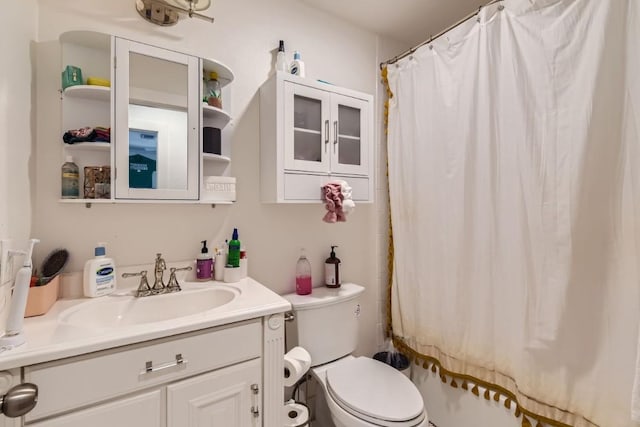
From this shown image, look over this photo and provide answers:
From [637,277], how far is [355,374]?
1107 millimetres

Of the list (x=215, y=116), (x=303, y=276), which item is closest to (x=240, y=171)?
(x=215, y=116)

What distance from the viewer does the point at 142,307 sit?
1.13m

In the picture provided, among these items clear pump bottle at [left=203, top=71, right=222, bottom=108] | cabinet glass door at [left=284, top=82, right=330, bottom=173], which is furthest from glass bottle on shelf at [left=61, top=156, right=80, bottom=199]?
cabinet glass door at [left=284, top=82, right=330, bottom=173]

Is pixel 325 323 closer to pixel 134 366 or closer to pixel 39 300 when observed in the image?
pixel 134 366

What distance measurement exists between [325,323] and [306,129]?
967 mm

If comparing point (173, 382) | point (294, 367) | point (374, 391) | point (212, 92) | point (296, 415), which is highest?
point (212, 92)

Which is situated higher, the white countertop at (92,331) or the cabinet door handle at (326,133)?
the cabinet door handle at (326,133)

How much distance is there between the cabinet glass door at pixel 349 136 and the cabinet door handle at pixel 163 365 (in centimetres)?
104

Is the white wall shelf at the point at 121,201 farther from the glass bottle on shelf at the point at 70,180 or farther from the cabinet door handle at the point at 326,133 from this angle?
the cabinet door handle at the point at 326,133

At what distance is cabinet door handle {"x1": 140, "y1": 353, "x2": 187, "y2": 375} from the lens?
32.8 inches

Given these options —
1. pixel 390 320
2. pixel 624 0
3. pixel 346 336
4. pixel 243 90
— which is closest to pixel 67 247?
pixel 243 90

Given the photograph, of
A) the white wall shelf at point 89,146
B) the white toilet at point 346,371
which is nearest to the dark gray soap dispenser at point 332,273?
the white toilet at point 346,371

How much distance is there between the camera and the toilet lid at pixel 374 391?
1.17m

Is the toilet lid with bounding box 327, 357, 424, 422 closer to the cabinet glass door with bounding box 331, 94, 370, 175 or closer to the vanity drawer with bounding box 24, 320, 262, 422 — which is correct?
the vanity drawer with bounding box 24, 320, 262, 422
